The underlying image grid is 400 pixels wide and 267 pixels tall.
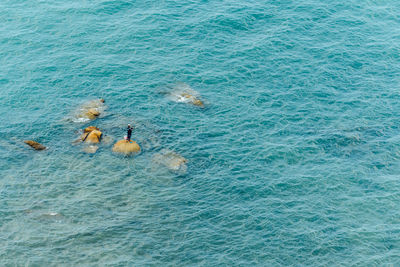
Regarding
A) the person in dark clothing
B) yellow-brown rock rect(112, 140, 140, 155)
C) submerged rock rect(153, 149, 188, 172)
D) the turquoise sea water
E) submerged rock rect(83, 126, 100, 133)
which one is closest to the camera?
the turquoise sea water

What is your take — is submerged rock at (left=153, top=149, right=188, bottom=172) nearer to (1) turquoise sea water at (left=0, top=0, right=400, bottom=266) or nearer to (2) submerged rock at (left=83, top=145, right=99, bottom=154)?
(1) turquoise sea water at (left=0, top=0, right=400, bottom=266)

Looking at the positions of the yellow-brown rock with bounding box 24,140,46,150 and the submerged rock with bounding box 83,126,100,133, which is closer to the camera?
the yellow-brown rock with bounding box 24,140,46,150

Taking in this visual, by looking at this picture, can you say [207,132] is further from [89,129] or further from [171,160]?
[89,129]

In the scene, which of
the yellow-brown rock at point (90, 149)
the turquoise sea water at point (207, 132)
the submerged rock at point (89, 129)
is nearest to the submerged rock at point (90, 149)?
the yellow-brown rock at point (90, 149)

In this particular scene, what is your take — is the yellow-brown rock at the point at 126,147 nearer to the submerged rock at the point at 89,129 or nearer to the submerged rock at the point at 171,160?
the submerged rock at the point at 171,160

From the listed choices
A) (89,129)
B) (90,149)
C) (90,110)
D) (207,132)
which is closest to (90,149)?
(90,149)

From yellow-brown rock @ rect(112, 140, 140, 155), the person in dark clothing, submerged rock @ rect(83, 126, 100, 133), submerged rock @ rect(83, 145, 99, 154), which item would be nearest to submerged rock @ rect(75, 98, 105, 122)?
submerged rock @ rect(83, 126, 100, 133)
